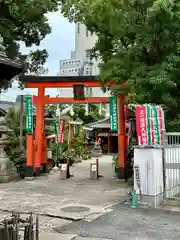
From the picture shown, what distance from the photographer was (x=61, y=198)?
11.5 m

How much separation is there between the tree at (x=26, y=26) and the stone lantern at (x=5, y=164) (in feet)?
14.5

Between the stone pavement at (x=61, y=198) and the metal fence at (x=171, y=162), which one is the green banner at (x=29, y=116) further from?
the metal fence at (x=171, y=162)

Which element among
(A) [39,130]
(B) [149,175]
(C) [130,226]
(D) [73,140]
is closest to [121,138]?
(A) [39,130]

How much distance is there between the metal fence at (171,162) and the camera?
35.0 feet

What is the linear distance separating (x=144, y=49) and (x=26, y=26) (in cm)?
1148

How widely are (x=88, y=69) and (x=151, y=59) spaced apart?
1552 inches

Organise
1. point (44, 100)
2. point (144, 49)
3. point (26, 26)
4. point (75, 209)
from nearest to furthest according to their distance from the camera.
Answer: point (75, 209)
point (144, 49)
point (44, 100)
point (26, 26)

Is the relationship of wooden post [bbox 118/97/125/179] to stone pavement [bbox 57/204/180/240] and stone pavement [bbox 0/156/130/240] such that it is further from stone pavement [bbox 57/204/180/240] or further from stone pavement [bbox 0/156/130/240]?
stone pavement [bbox 57/204/180/240]

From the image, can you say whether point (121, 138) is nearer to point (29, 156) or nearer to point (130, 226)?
point (29, 156)

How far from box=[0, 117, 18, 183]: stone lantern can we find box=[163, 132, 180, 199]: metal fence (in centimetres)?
809

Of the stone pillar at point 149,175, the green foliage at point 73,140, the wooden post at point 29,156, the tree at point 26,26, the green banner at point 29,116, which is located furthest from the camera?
the green foliage at point 73,140

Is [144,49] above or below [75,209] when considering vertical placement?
above

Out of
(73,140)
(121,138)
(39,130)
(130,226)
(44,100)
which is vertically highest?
(44,100)

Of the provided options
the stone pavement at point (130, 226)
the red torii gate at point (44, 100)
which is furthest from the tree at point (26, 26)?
the stone pavement at point (130, 226)
